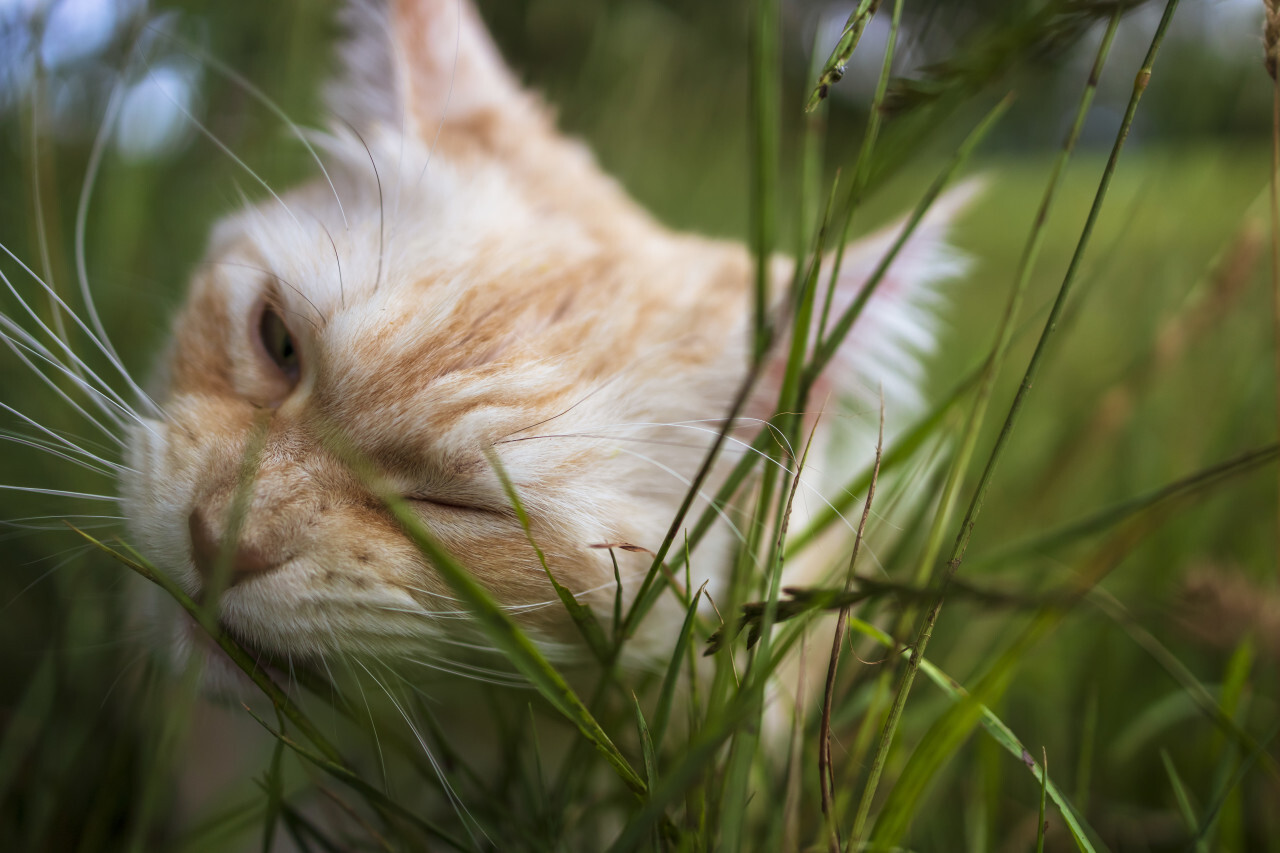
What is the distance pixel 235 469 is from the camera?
0.67 metres

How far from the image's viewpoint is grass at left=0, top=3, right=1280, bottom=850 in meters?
0.57

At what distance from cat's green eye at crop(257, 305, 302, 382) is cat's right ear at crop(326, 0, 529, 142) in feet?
1.17

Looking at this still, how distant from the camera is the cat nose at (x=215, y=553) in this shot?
0.61m

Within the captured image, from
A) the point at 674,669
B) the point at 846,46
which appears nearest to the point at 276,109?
the point at 846,46

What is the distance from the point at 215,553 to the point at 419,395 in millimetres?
240

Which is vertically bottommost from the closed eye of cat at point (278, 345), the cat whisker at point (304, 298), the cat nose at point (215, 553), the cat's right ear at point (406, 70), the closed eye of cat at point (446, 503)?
the cat nose at point (215, 553)

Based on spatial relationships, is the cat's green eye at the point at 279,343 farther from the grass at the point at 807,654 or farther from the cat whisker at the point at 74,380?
the grass at the point at 807,654

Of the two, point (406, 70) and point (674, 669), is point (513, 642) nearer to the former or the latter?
point (674, 669)

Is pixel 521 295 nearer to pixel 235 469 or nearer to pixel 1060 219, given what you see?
pixel 235 469

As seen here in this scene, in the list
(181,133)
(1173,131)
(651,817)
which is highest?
(1173,131)

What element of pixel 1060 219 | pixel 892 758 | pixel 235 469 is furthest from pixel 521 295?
pixel 1060 219

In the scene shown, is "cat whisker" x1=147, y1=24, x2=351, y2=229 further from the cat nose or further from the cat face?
the cat nose

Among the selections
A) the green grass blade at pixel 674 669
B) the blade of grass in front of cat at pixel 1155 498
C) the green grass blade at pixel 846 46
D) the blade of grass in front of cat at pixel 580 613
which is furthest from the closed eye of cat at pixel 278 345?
the blade of grass in front of cat at pixel 1155 498

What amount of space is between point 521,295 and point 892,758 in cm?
73
